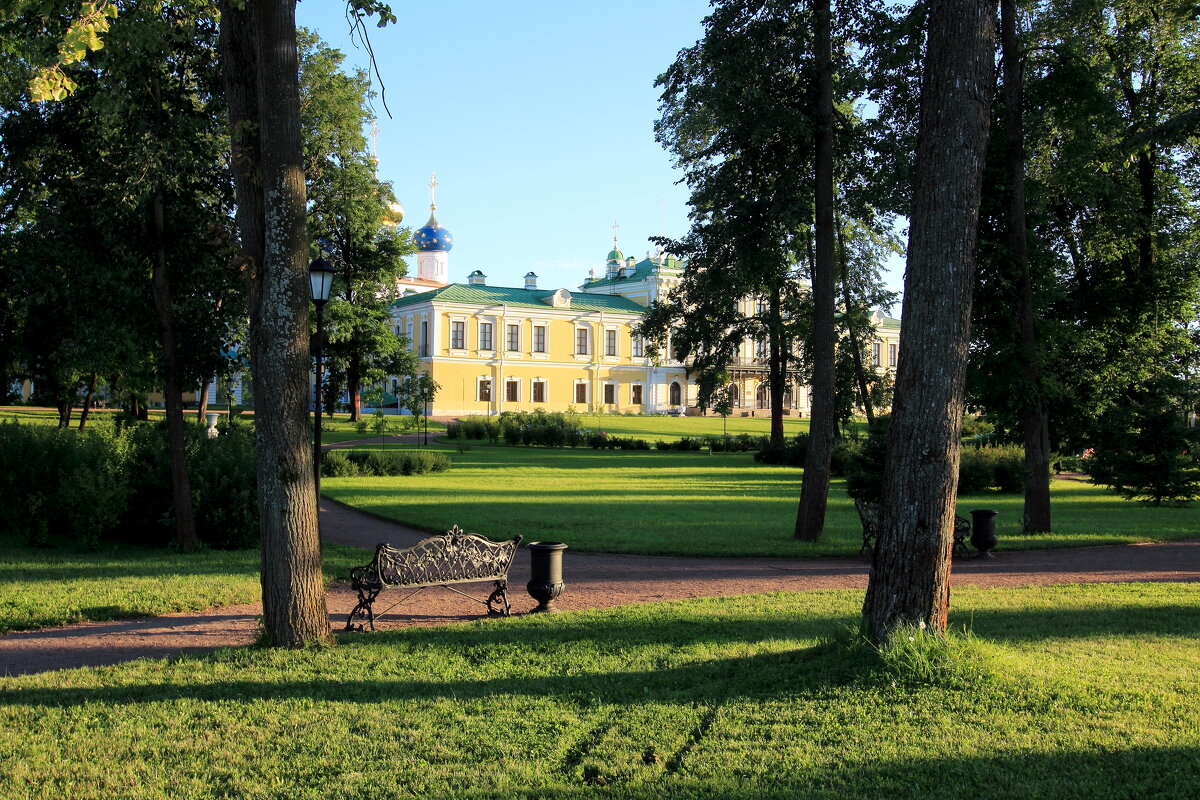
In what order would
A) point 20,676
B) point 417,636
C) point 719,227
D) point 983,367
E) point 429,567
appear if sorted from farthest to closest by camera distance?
1. point 983,367
2. point 719,227
3. point 429,567
4. point 417,636
5. point 20,676

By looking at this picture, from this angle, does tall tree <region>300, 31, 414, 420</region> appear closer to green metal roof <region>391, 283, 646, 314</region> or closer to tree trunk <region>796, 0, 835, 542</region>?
tree trunk <region>796, 0, 835, 542</region>

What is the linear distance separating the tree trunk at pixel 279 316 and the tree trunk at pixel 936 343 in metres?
3.89

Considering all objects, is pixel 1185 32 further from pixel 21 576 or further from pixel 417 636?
pixel 21 576

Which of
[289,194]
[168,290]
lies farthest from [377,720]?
[168,290]

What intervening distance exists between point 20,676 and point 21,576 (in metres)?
4.48

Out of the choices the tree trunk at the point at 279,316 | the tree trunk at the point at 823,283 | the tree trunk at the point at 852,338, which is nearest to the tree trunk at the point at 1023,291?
the tree trunk at the point at 823,283

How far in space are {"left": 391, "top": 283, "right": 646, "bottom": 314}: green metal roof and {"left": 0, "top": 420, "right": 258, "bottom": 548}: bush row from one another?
47.9 meters

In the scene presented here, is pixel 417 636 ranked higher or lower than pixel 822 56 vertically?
lower

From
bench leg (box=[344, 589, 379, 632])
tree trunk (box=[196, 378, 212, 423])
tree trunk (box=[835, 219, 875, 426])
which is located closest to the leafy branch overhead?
bench leg (box=[344, 589, 379, 632])

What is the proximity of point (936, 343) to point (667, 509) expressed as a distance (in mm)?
12605

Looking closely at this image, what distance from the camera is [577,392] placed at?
225 feet

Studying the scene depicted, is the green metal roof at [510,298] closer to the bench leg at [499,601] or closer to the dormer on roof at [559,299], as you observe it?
the dormer on roof at [559,299]

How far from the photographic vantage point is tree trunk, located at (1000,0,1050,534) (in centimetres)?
1412

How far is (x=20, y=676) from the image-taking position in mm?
6164
